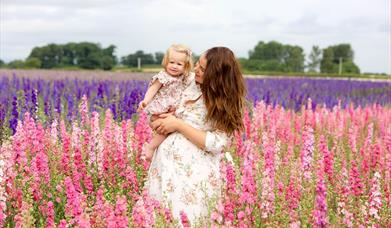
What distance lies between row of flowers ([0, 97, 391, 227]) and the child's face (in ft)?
2.16

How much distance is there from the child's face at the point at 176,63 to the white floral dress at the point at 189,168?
0.18 m

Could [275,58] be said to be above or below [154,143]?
above

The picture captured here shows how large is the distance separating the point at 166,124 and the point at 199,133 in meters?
0.24

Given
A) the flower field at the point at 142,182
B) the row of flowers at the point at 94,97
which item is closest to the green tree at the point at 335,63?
the row of flowers at the point at 94,97

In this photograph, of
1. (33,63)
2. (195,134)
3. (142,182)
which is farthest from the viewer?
(33,63)

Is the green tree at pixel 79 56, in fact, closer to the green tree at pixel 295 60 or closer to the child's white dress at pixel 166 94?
the green tree at pixel 295 60

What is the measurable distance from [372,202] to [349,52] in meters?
55.3

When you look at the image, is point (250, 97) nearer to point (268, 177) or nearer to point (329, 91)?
point (329, 91)

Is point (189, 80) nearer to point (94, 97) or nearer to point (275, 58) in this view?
point (94, 97)

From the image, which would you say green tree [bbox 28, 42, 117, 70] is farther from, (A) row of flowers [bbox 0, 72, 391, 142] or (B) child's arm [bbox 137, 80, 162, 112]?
(B) child's arm [bbox 137, 80, 162, 112]

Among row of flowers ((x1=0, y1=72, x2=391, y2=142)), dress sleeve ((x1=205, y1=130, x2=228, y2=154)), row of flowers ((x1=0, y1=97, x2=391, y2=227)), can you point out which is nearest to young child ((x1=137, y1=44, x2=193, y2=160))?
dress sleeve ((x1=205, y1=130, x2=228, y2=154))

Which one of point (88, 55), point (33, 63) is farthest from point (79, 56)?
point (33, 63)

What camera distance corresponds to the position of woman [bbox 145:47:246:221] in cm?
396

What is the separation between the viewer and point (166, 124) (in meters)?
4.01
